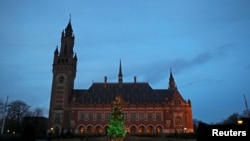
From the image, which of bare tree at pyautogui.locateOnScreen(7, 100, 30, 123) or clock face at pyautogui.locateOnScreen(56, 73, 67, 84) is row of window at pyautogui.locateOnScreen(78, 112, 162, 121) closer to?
clock face at pyautogui.locateOnScreen(56, 73, 67, 84)

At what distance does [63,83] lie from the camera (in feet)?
269

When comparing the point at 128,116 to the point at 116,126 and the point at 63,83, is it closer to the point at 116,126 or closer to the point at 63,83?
the point at 63,83

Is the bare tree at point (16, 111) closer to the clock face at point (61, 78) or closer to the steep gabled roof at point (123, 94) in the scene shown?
the clock face at point (61, 78)

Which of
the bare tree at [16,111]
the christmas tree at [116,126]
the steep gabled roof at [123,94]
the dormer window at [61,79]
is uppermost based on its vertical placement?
the dormer window at [61,79]

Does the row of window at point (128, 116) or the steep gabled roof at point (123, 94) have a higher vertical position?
the steep gabled roof at point (123, 94)

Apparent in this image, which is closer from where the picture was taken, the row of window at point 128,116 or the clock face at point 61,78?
the row of window at point 128,116

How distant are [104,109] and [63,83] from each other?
1656 cm

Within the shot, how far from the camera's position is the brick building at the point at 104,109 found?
7806 cm

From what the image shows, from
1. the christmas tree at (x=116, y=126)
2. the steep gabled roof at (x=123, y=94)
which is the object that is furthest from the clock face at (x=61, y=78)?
the christmas tree at (x=116, y=126)

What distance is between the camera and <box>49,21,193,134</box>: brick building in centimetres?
7806

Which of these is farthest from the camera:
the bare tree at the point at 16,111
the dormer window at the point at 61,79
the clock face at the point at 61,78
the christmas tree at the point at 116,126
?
the bare tree at the point at 16,111

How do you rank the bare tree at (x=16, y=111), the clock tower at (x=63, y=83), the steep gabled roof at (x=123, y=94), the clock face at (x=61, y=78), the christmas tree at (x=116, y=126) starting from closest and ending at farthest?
1. the christmas tree at (x=116, y=126)
2. the clock tower at (x=63, y=83)
3. the steep gabled roof at (x=123, y=94)
4. the clock face at (x=61, y=78)
5. the bare tree at (x=16, y=111)

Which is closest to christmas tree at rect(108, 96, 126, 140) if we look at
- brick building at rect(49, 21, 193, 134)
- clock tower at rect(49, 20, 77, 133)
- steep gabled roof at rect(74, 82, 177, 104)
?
brick building at rect(49, 21, 193, 134)

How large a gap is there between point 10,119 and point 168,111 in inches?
2320
